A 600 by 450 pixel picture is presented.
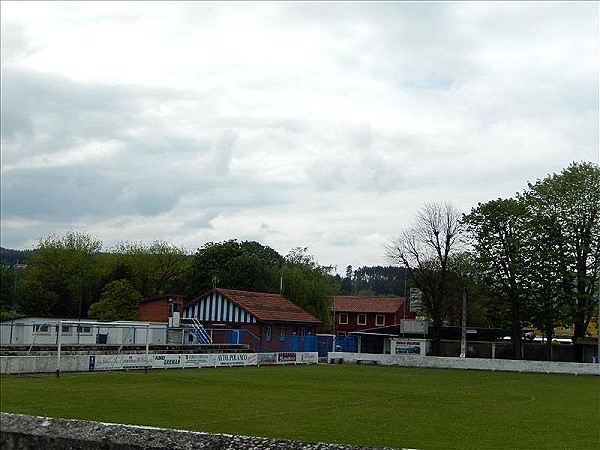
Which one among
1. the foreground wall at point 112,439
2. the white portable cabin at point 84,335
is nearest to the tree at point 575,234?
the white portable cabin at point 84,335

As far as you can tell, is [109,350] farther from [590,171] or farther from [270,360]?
[590,171]

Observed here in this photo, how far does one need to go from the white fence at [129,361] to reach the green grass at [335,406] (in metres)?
1.46

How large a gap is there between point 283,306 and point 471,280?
1656 cm

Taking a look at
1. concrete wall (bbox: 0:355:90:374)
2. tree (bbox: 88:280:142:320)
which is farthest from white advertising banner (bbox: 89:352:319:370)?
tree (bbox: 88:280:142:320)

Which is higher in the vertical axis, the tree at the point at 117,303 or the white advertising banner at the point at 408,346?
the tree at the point at 117,303

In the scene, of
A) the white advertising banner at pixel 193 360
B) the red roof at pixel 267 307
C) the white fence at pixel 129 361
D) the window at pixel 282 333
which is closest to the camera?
the white fence at pixel 129 361

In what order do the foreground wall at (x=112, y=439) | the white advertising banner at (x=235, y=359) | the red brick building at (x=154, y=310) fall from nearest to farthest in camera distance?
the foreground wall at (x=112, y=439)
the white advertising banner at (x=235, y=359)
the red brick building at (x=154, y=310)

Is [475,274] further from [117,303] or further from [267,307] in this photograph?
[117,303]

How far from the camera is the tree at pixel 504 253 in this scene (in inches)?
2544

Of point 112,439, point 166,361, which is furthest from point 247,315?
point 112,439

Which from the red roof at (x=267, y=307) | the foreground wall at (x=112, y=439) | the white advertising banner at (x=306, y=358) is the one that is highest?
the red roof at (x=267, y=307)

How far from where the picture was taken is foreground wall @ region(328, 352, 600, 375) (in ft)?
182

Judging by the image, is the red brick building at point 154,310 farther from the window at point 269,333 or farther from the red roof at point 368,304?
the red roof at point 368,304

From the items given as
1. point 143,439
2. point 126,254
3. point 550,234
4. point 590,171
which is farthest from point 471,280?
point 143,439
